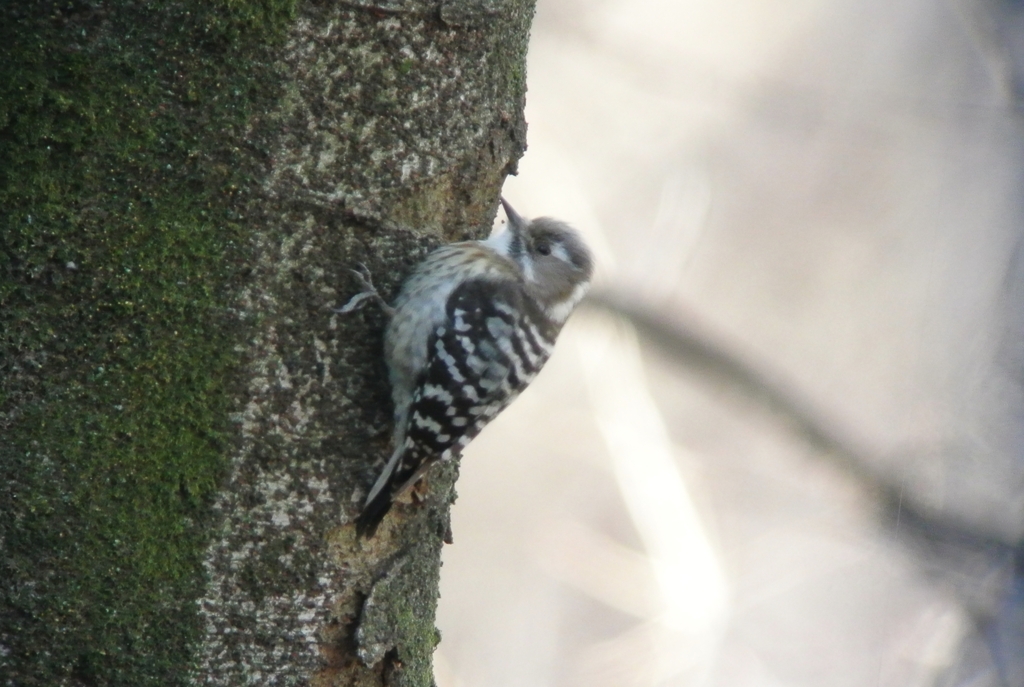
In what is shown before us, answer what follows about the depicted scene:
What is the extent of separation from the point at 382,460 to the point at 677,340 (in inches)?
152

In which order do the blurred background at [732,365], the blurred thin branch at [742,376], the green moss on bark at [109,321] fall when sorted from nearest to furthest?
the green moss on bark at [109,321] < the blurred background at [732,365] < the blurred thin branch at [742,376]

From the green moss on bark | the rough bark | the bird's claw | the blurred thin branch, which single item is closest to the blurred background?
the blurred thin branch

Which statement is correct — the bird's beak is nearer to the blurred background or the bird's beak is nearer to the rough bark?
the rough bark

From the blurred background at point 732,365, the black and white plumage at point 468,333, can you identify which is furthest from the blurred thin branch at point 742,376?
the black and white plumage at point 468,333

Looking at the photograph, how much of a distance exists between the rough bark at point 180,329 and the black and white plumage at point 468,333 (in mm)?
157

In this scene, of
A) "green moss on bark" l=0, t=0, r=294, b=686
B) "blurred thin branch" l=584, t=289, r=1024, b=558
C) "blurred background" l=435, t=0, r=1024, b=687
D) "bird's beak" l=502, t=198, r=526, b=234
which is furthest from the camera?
"blurred thin branch" l=584, t=289, r=1024, b=558

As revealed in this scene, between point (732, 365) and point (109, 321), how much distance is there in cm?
440

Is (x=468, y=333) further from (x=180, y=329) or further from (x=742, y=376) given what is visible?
(x=742, y=376)

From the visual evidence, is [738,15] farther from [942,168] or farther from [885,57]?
[942,168]

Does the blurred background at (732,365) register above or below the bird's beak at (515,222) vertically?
below

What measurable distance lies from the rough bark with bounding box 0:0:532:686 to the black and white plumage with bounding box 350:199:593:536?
0.52 feet

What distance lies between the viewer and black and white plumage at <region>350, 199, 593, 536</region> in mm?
2506

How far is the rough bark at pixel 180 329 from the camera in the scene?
2176 mm

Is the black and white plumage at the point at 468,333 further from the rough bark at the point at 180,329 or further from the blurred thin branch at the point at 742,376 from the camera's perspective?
the blurred thin branch at the point at 742,376
